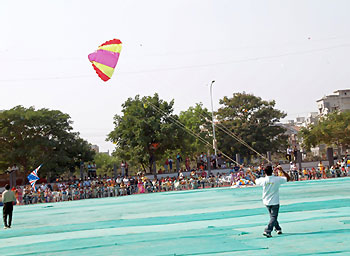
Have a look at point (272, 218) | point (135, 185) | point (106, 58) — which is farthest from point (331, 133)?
point (272, 218)

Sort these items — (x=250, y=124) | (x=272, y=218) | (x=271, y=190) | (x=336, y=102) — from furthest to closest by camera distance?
(x=336, y=102) → (x=250, y=124) → (x=271, y=190) → (x=272, y=218)

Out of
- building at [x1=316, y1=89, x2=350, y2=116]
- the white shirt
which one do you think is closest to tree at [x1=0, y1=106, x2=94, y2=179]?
the white shirt

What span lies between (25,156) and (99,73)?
1371 inches

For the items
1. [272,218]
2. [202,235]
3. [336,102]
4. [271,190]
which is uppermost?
[336,102]

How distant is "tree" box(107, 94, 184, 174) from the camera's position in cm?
5112

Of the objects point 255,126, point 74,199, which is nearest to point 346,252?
point 74,199

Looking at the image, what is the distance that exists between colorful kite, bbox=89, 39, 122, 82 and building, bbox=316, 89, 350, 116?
309 feet

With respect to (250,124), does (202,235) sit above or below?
below

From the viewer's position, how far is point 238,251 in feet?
28.8

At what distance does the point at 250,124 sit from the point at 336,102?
2161 inches

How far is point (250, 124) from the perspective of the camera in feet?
209

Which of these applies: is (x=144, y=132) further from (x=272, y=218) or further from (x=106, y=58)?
(x=272, y=218)

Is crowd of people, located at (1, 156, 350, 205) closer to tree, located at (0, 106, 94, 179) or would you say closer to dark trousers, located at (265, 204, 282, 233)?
tree, located at (0, 106, 94, 179)

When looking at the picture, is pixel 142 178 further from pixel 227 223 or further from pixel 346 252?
pixel 346 252
